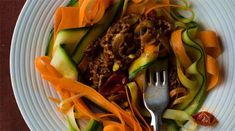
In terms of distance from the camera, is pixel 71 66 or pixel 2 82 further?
pixel 2 82

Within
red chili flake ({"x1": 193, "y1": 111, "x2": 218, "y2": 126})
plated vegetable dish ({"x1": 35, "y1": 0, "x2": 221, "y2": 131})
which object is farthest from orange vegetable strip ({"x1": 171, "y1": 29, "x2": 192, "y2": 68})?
red chili flake ({"x1": 193, "y1": 111, "x2": 218, "y2": 126})

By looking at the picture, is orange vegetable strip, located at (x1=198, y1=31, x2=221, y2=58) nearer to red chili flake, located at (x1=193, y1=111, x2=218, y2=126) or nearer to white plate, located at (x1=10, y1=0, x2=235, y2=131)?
white plate, located at (x1=10, y1=0, x2=235, y2=131)

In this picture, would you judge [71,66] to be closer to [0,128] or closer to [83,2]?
[83,2]

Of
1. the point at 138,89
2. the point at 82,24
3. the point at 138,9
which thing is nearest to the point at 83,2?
the point at 82,24

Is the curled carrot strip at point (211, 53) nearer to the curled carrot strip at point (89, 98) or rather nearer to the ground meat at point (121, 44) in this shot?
the ground meat at point (121, 44)

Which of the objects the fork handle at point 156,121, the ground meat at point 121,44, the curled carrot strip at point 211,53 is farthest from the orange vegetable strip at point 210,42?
the fork handle at point 156,121

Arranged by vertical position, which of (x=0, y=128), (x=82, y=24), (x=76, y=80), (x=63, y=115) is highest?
(x=82, y=24)
